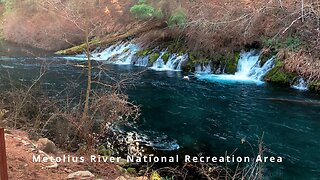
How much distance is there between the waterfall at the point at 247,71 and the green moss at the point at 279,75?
0.28 meters

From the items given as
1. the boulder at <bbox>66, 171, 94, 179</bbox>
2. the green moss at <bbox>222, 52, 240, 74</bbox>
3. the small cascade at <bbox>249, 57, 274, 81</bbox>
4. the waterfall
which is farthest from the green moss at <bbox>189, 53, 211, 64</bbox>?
the boulder at <bbox>66, 171, 94, 179</bbox>

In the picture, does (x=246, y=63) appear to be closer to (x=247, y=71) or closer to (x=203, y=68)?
(x=247, y=71)

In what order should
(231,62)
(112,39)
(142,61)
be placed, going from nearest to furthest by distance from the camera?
(231,62) < (142,61) < (112,39)

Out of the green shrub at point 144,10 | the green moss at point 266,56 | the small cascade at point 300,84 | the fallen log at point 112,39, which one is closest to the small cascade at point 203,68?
the green moss at point 266,56

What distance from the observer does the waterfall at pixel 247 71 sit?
51.2 ft

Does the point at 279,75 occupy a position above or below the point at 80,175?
above

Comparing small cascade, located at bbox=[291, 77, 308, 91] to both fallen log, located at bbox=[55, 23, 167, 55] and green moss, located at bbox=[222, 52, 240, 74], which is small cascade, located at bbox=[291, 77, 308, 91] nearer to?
green moss, located at bbox=[222, 52, 240, 74]

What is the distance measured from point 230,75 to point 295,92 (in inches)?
148

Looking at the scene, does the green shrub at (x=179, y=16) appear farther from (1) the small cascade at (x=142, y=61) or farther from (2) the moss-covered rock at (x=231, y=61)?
(2) the moss-covered rock at (x=231, y=61)

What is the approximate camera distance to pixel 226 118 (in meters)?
10.2

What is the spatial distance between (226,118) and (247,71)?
270 inches

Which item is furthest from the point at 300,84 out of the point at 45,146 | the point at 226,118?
the point at 45,146

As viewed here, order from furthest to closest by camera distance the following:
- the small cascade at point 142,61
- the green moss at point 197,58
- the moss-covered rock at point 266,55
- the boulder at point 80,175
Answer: the small cascade at point 142,61
the green moss at point 197,58
the moss-covered rock at point 266,55
the boulder at point 80,175

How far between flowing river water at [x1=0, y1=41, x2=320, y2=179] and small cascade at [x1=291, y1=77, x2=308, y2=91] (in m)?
0.60
